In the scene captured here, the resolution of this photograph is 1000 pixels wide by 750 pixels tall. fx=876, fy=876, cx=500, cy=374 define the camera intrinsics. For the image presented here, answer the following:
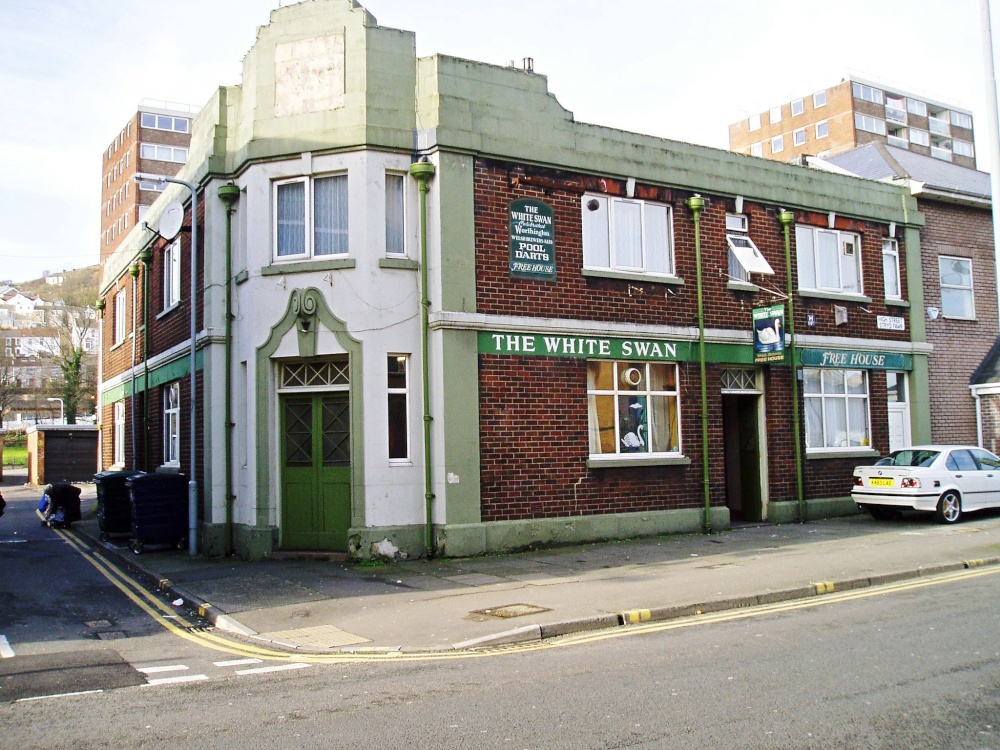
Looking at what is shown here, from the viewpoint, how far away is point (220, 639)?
362 inches

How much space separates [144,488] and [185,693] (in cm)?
959

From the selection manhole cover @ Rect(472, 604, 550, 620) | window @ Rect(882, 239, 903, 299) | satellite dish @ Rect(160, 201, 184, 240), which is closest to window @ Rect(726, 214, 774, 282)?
window @ Rect(882, 239, 903, 299)

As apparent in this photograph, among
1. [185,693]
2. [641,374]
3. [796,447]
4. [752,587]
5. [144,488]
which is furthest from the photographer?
[796,447]

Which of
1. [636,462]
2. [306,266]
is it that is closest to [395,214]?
[306,266]

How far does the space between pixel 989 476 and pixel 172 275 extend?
17.5m

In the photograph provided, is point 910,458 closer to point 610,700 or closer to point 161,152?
point 610,700

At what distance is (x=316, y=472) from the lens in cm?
1440

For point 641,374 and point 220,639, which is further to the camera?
point 641,374

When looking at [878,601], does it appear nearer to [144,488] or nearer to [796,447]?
[796,447]

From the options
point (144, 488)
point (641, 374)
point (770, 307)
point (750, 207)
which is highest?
point (750, 207)

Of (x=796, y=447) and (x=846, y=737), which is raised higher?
(x=796, y=447)

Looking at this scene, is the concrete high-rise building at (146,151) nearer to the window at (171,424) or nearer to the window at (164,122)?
the window at (164,122)

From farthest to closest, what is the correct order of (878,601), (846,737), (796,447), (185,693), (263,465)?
(796,447), (263,465), (878,601), (185,693), (846,737)

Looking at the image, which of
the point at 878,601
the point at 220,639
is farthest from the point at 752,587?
the point at 220,639
